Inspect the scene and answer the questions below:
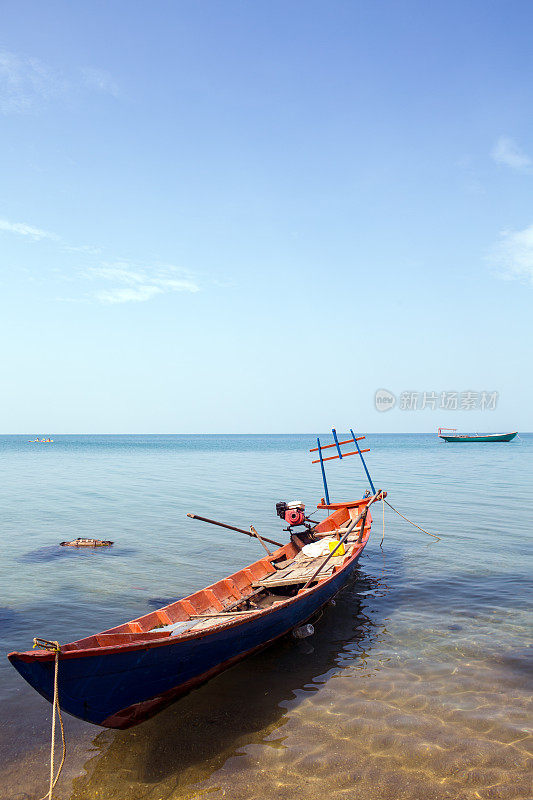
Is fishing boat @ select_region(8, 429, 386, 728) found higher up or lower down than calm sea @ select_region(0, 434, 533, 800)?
higher up

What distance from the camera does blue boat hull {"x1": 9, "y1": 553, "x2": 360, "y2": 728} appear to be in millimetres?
6531

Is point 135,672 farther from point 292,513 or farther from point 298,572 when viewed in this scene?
point 292,513

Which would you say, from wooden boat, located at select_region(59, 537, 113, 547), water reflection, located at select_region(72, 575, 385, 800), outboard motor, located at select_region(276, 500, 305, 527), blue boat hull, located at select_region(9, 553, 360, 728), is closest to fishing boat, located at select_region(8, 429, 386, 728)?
blue boat hull, located at select_region(9, 553, 360, 728)

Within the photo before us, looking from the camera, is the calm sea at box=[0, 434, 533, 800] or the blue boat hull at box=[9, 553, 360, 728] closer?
the blue boat hull at box=[9, 553, 360, 728]

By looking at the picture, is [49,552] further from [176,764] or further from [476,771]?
[476,771]

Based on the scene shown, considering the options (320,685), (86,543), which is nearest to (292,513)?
(320,685)

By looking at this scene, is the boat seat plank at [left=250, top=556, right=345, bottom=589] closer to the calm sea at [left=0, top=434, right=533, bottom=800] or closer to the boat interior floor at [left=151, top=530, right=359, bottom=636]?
the boat interior floor at [left=151, top=530, right=359, bottom=636]

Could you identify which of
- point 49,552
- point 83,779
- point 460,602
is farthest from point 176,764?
point 49,552

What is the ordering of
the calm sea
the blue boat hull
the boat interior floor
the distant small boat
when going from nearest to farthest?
the blue boat hull
the calm sea
the boat interior floor
the distant small boat

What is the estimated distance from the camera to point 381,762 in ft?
23.2

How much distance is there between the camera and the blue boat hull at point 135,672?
653cm

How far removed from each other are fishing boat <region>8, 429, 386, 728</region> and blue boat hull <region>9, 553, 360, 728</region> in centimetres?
1

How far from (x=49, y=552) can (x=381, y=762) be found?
15.6m

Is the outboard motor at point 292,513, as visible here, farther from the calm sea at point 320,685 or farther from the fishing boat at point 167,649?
the fishing boat at point 167,649
